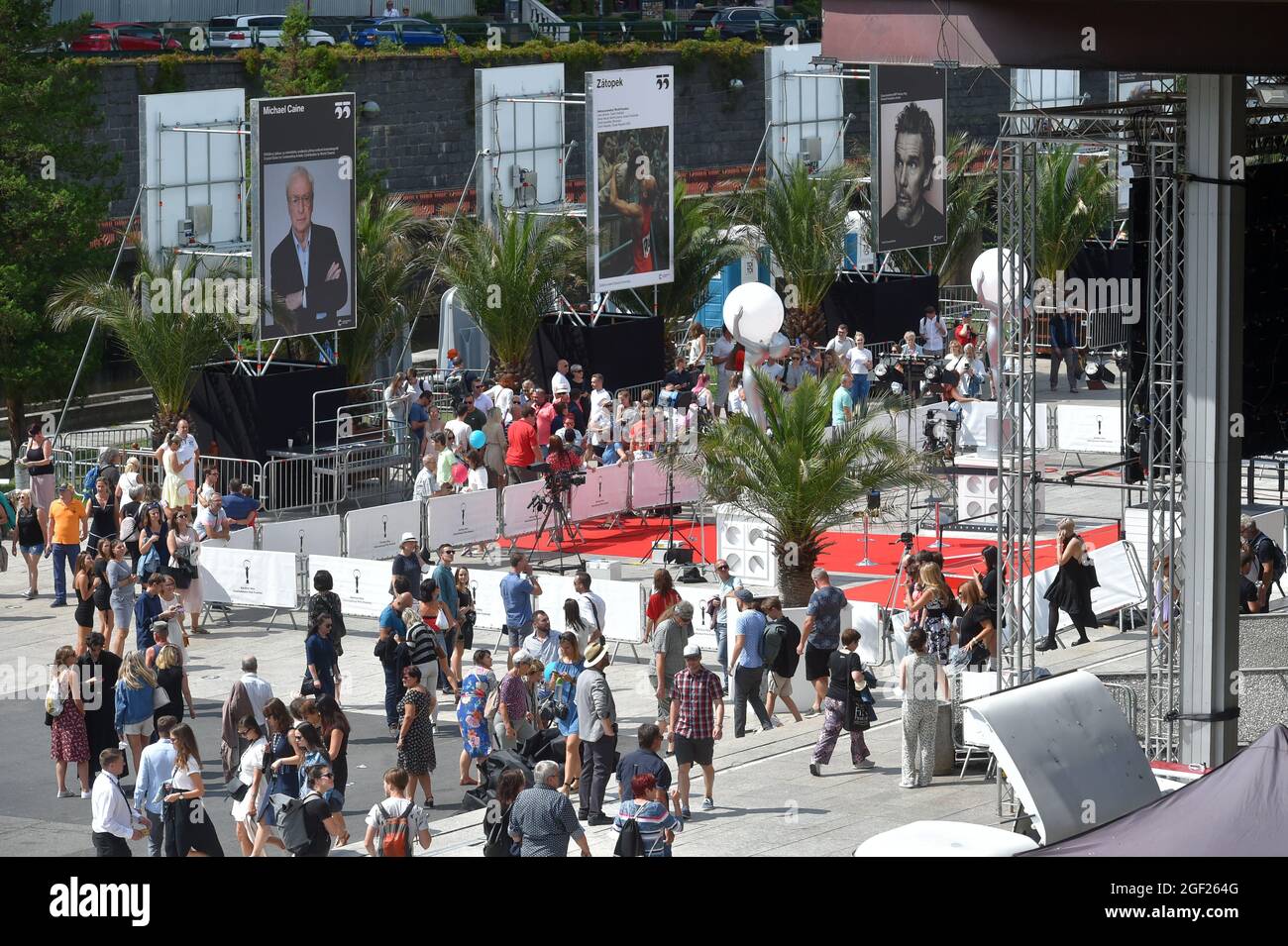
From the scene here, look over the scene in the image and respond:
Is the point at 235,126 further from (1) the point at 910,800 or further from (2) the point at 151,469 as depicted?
(1) the point at 910,800

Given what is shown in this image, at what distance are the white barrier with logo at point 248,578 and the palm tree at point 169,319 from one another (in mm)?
5693

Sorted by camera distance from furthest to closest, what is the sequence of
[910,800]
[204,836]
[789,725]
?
[789,725]
[910,800]
[204,836]

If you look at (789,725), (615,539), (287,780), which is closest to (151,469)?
(615,539)

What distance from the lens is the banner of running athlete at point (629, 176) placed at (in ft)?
108

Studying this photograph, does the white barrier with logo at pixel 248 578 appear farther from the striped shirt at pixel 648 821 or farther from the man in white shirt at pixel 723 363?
the man in white shirt at pixel 723 363

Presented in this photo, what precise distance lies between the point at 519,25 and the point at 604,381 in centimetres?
2499

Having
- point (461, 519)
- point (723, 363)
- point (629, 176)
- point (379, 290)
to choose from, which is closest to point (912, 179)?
point (629, 176)

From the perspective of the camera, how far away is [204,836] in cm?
1412

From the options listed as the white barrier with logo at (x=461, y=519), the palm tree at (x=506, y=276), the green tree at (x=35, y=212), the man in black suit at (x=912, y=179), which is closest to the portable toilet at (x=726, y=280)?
the man in black suit at (x=912, y=179)

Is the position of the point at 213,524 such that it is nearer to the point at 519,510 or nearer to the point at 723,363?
the point at 519,510

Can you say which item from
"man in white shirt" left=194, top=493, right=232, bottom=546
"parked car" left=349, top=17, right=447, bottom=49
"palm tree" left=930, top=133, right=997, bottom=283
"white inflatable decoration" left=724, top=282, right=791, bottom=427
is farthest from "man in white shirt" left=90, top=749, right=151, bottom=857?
"parked car" left=349, top=17, right=447, bottom=49

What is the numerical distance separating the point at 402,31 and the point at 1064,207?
19.7m

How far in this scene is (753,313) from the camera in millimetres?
29422

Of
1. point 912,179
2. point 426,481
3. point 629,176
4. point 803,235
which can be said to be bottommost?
point 426,481
